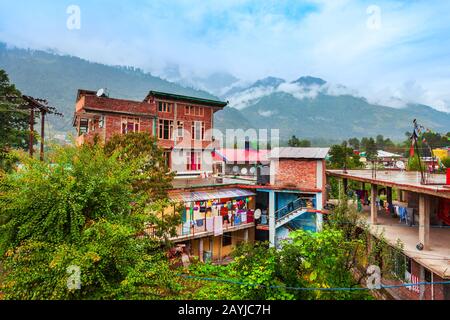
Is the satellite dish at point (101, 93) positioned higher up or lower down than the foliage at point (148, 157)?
higher up

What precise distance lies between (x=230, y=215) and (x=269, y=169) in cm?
462

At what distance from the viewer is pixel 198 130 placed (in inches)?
1014

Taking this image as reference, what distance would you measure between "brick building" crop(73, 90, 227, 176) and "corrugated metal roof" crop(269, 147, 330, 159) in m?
8.58

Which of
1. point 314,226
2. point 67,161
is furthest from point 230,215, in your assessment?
point 67,161

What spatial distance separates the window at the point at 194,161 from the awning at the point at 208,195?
686 cm

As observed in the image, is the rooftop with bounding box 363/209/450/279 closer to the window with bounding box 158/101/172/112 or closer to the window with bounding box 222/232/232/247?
the window with bounding box 222/232/232/247

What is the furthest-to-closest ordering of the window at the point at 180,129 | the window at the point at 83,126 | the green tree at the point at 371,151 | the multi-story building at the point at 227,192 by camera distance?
the window at the point at 180,129 → the green tree at the point at 371,151 → the window at the point at 83,126 → the multi-story building at the point at 227,192

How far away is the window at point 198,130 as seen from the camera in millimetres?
25555

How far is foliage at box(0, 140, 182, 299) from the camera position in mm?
5246

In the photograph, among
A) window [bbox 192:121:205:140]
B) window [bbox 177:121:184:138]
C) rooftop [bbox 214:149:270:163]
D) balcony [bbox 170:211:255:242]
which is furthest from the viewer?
rooftop [bbox 214:149:270:163]

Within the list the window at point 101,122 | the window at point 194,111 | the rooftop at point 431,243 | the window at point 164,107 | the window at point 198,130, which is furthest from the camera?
the window at point 198,130

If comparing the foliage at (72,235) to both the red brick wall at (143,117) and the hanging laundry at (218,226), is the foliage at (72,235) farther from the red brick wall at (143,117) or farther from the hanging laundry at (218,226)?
the red brick wall at (143,117)

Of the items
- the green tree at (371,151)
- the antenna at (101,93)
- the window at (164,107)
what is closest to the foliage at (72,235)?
the antenna at (101,93)

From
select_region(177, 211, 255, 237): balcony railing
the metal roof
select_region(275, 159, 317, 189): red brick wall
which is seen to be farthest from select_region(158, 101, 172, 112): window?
select_region(177, 211, 255, 237): balcony railing
